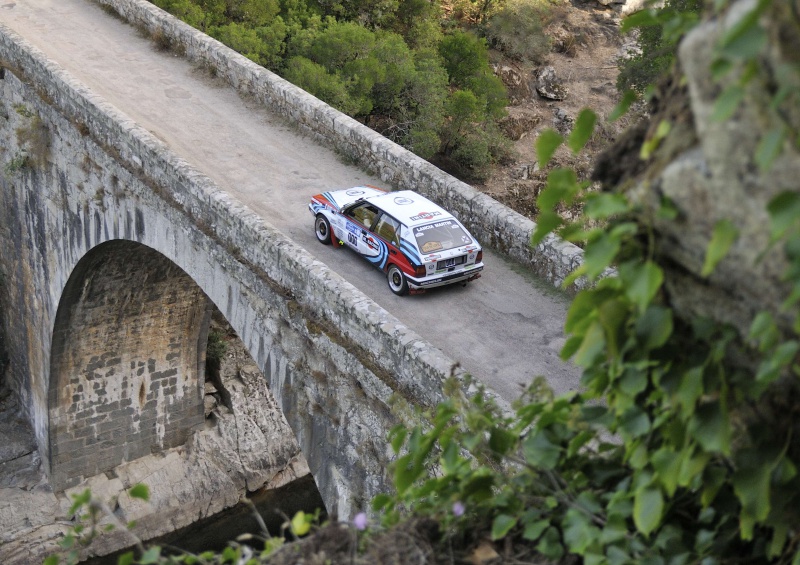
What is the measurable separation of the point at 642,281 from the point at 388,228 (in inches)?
298

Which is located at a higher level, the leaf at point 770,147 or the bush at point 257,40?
the leaf at point 770,147

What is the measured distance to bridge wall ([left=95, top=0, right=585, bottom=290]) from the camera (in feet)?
36.8

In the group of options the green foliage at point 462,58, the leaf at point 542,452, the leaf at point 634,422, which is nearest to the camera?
the leaf at point 634,422

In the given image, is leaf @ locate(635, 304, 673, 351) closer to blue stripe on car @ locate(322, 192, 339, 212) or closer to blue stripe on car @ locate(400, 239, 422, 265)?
blue stripe on car @ locate(400, 239, 422, 265)

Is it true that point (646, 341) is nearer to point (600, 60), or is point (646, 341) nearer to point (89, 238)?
point (89, 238)

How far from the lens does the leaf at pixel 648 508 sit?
3580 mm

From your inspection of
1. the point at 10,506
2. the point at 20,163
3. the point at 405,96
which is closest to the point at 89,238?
the point at 20,163

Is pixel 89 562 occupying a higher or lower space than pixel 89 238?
lower

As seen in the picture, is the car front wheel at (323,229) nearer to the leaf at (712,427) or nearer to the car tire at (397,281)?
the car tire at (397,281)

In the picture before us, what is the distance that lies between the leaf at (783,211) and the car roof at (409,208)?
7.67 meters

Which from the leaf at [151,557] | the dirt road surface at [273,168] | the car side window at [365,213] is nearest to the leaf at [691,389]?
the leaf at [151,557]

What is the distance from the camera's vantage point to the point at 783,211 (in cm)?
282

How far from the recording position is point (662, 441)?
3729mm

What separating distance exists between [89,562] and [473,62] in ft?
51.5
